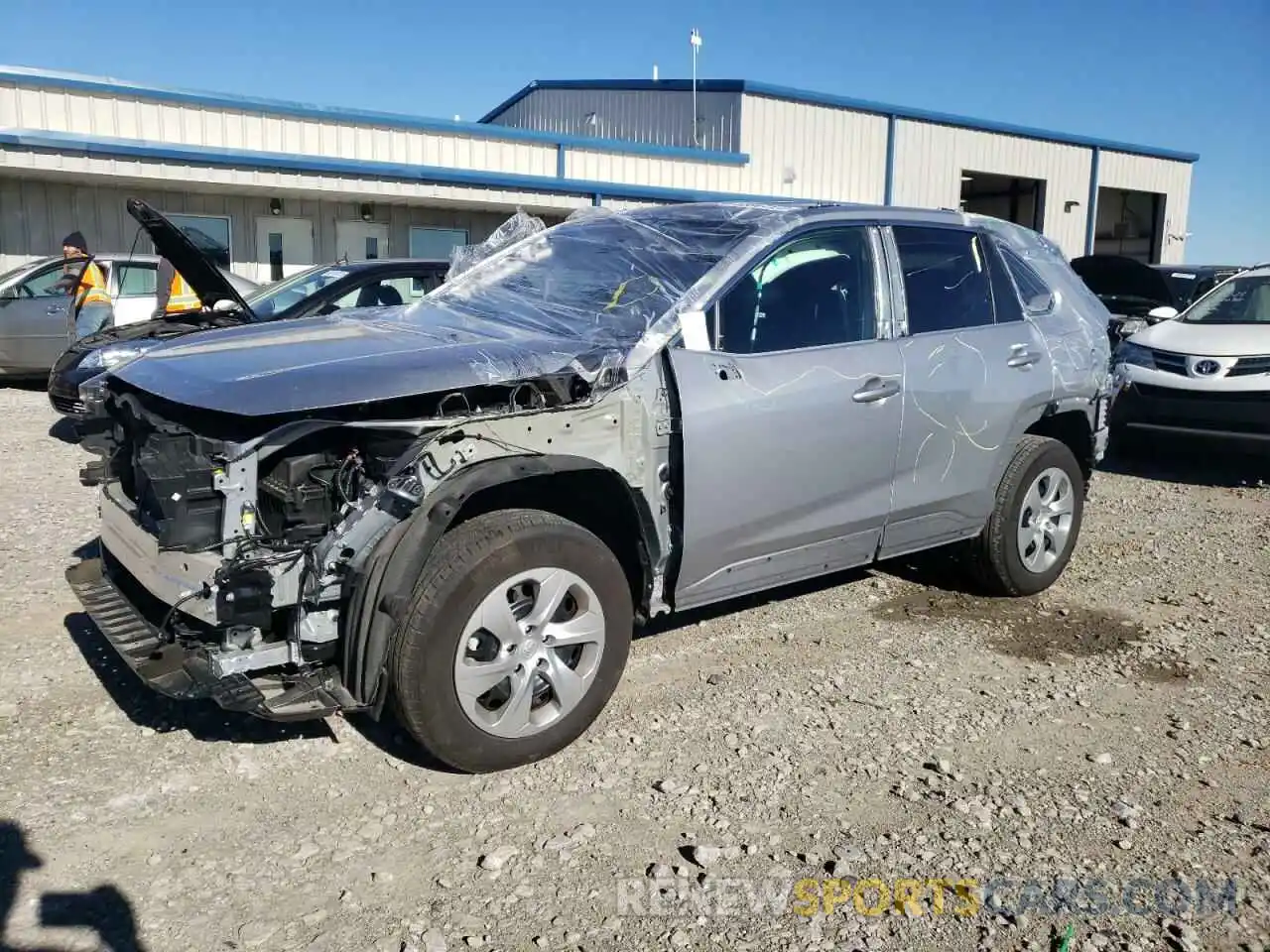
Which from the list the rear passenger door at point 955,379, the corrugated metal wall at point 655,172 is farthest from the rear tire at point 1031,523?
the corrugated metal wall at point 655,172

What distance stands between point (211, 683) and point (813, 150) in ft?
69.8

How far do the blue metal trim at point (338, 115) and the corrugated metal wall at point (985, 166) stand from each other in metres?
4.90

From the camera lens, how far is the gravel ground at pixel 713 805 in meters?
2.88

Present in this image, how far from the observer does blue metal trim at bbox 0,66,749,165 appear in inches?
549

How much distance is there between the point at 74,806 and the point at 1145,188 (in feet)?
103

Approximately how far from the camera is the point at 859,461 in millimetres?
4527

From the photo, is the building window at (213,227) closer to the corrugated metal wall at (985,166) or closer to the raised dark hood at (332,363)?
the raised dark hood at (332,363)

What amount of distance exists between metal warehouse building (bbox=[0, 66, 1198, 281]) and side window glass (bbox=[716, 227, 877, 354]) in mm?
8440

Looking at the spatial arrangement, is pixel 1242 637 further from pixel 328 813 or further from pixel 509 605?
pixel 328 813

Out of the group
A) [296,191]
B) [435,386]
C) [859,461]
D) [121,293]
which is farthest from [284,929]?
[296,191]

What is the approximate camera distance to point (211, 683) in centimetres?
319

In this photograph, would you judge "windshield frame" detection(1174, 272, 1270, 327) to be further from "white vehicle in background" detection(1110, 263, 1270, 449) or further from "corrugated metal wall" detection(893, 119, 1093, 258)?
"corrugated metal wall" detection(893, 119, 1093, 258)

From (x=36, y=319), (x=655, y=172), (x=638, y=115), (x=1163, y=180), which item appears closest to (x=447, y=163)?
(x=655, y=172)

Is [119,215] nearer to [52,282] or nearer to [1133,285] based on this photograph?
[52,282]
